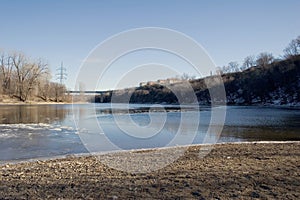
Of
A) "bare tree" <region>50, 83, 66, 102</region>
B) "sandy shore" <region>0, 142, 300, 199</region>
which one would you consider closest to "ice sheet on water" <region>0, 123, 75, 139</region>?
"sandy shore" <region>0, 142, 300, 199</region>

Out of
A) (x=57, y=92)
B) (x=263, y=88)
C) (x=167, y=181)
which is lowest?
(x=167, y=181)

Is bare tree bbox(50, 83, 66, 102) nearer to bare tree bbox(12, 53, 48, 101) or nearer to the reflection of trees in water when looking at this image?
bare tree bbox(12, 53, 48, 101)

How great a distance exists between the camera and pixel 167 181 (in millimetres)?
6016

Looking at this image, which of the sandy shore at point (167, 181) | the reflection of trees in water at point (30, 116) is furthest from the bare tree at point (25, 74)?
the sandy shore at point (167, 181)

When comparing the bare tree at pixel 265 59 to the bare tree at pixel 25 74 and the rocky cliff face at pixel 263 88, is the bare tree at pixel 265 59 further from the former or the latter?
the bare tree at pixel 25 74

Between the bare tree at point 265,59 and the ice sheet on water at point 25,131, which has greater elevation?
the bare tree at point 265,59

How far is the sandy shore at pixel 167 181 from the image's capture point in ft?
16.8

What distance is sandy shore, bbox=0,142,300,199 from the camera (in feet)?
16.8

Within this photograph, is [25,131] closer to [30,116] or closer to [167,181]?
[167,181]

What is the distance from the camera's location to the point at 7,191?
5414 millimetres

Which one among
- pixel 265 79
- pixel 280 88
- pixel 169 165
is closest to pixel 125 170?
pixel 169 165

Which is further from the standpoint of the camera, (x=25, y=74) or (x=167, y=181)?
(x=25, y=74)

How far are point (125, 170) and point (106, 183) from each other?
137 centimetres

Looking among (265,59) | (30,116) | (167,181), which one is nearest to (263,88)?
(265,59)
